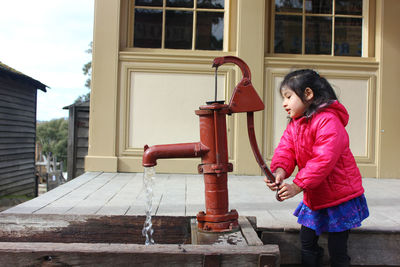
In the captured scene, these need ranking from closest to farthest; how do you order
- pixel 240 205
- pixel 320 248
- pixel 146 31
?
pixel 320 248 < pixel 240 205 < pixel 146 31

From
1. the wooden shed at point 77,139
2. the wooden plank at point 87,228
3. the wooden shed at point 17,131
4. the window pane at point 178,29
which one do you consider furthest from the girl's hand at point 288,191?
the wooden shed at point 17,131

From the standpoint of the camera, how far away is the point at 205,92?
13.7ft

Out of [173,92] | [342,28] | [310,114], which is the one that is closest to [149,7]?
[173,92]

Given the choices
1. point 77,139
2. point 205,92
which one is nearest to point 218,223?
point 205,92

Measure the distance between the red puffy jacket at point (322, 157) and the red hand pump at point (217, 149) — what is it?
0.58ft

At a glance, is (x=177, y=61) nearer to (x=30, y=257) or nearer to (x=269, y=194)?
(x=269, y=194)

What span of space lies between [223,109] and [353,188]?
0.65 metres

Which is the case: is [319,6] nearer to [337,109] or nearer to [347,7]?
[347,7]

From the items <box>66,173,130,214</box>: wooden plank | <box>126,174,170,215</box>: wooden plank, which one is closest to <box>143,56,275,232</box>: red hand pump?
<box>126,174,170,215</box>: wooden plank

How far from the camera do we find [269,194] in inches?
117

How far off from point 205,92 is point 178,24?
0.95 m

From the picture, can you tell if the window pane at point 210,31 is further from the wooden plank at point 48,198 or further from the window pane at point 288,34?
the wooden plank at point 48,198

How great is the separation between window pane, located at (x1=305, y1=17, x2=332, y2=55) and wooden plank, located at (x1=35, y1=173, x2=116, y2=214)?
2840mm

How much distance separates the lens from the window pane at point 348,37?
4.45 metres
